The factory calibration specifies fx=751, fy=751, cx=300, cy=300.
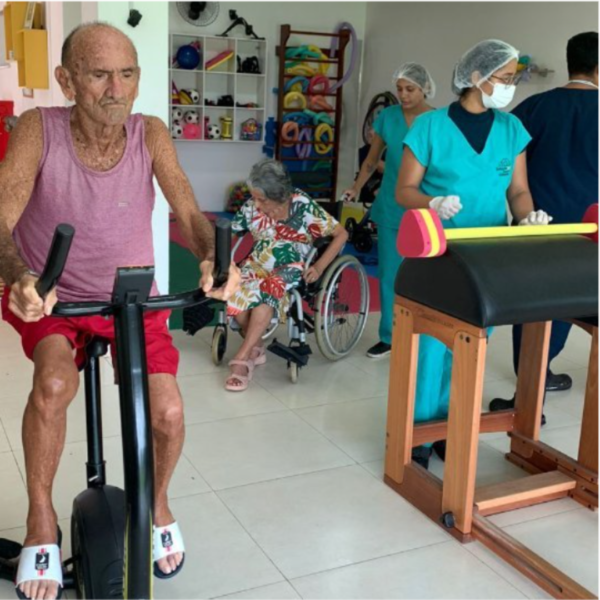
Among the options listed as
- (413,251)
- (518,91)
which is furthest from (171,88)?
(413,251)

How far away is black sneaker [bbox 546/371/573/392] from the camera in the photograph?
3652 mm

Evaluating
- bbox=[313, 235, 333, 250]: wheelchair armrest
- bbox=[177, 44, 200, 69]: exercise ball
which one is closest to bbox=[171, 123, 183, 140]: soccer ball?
bbox=[177, 44, 200, 69]: exercise ball


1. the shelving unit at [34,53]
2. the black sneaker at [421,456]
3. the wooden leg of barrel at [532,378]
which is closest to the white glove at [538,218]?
the wooden leg of barrel at [532,378]

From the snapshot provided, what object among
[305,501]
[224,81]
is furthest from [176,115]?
[305,501]

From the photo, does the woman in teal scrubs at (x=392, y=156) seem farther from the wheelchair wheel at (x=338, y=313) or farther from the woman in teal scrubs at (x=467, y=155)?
the woman in teal scrubs at (x=467, y=155)

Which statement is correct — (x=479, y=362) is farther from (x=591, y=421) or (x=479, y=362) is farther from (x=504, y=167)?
(x=504, y=167)

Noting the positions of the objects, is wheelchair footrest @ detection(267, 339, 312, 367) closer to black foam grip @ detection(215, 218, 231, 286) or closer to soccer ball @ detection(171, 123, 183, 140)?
black foam grip @ detection(215, 218, 231, 286)

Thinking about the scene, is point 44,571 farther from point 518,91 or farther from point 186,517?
point 518,91

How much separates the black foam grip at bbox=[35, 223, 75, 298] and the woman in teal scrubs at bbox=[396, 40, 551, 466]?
5.27ft

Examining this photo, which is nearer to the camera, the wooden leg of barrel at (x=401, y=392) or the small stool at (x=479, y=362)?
the small stool at (x=479, y=362)

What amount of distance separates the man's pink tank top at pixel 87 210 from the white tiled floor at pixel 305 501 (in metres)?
0.87

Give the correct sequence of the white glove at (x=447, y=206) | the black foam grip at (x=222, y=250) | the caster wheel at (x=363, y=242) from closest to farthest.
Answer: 1. the black foam grip at (x=222, y=250)
2. the white glove at (x=447, y=206)
3. the caster wheel at (x=363, y=242)

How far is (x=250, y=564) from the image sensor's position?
7.13 feet

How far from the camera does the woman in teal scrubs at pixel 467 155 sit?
270 centimetres
